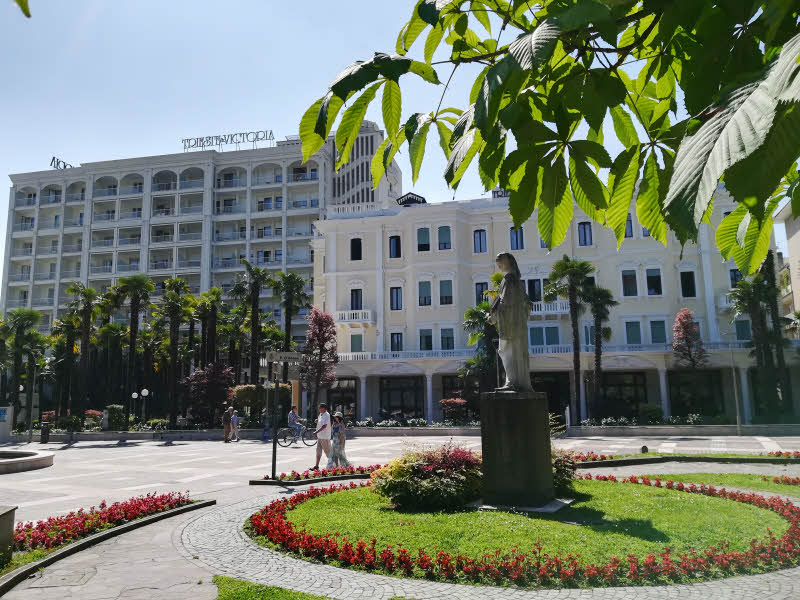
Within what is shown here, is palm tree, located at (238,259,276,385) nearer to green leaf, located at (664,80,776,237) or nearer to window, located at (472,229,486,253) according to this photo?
window, located at (472,229,486,253)

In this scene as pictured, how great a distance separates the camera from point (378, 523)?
8.82m

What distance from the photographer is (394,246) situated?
143 ft


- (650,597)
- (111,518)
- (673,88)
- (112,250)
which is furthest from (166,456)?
(112,250)

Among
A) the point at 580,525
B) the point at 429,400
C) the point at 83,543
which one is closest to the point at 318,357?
the point at 429,400

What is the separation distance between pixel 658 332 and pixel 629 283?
144 inches

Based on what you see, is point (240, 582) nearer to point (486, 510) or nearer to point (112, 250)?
point (486, 510)

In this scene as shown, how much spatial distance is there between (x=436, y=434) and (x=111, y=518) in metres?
25.3

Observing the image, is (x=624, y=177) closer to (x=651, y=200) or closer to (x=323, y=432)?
(x=651, y=200)

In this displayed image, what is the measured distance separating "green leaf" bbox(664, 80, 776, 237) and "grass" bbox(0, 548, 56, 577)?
7900 mm

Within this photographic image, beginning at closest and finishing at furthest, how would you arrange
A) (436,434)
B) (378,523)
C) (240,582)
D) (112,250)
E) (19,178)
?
(240,582) < (378,523) < (436,434) < (112,250) < (19,178)

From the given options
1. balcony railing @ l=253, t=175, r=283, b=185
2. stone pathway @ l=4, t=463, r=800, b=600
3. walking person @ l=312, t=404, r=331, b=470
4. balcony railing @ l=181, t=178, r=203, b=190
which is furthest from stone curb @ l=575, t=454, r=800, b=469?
balcony railing @ l=181, t=178, r=203, b=190

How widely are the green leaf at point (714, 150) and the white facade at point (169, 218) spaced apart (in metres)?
66.4

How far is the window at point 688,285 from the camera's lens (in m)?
39.1

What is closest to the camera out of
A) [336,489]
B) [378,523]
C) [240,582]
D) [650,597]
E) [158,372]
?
[650,597]
